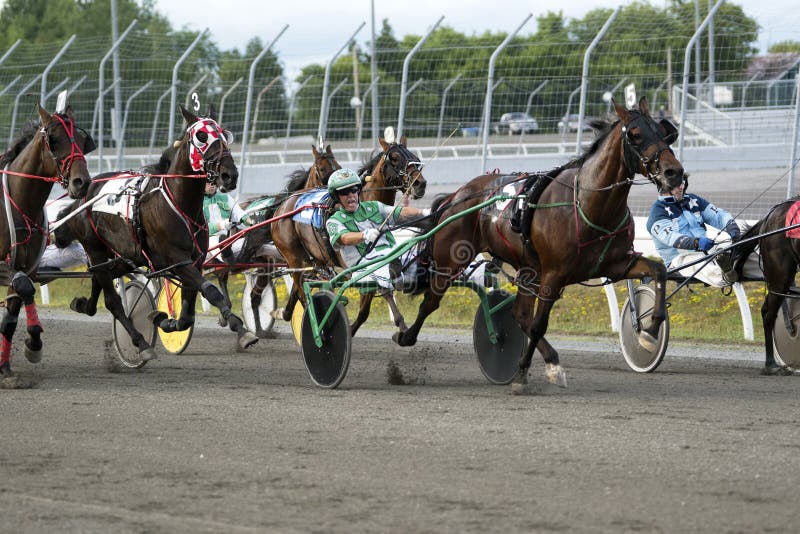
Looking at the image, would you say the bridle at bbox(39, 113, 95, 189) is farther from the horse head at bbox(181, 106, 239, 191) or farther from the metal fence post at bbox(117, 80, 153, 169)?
the metal fence post at bbox(117, 80, 153, 169)

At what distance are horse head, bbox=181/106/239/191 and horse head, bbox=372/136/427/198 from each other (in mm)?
2203

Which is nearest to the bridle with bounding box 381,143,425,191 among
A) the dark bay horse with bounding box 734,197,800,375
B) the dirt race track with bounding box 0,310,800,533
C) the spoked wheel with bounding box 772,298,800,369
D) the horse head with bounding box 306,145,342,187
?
the horse head with bounding box 306,145,342,187

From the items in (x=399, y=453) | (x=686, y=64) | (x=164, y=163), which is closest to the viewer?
(x=399, y=453)

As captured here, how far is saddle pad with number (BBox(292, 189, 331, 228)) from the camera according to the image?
9296 millimetres

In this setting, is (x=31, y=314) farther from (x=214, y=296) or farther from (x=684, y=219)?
(x=684, y=219)

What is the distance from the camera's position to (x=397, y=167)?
35.5 ft

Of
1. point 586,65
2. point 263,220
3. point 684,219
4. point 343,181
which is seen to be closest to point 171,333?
point 263,220

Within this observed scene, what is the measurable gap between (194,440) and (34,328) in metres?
2.81

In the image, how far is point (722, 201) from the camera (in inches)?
527

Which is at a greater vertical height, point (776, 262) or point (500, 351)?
point (776, 262)

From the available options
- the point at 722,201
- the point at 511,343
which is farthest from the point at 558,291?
the point at 722,201

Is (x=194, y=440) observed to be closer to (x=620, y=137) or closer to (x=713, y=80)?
(x=620, y=137)

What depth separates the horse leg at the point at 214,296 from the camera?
27.3ft

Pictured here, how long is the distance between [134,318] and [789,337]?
5.13 m
